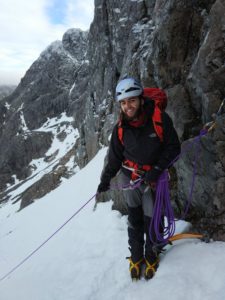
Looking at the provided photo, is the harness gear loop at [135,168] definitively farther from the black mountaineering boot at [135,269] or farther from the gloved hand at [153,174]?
the black mountaineering boot at [135,269]

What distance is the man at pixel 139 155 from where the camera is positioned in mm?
5406

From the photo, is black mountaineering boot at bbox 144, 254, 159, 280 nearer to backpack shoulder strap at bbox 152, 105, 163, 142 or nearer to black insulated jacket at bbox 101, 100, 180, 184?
black insulated jacket at bbox 101, 100, 180, 184

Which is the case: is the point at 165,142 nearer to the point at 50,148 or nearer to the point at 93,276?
the point at 93,276

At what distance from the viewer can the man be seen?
541 cm

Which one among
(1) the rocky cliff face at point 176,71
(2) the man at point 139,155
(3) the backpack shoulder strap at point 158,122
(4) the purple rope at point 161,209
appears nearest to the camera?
(3) the backpack shoulder strap at point 158,122

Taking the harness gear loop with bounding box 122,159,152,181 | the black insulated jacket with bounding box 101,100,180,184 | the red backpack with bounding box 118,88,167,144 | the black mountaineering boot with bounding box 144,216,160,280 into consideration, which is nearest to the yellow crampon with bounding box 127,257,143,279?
the black mountaineering boot with bounding box 144,216,160,280

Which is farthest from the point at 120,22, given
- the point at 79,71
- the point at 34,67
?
the point at 34,67

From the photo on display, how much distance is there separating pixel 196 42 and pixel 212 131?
3254mm

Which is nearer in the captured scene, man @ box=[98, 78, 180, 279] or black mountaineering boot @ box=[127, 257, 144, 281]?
man @ box=[98, 78, 180, 279]

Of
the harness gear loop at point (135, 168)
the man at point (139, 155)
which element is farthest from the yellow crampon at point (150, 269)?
the harness gear loop at point (135, 168)

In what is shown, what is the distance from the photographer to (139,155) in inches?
220

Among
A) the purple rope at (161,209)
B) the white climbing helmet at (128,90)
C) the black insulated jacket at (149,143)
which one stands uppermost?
the white climbing helmet at (128,90)

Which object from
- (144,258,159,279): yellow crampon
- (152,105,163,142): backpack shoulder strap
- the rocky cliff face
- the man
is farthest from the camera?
the rocky cliff face

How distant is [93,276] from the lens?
22.5 ft
